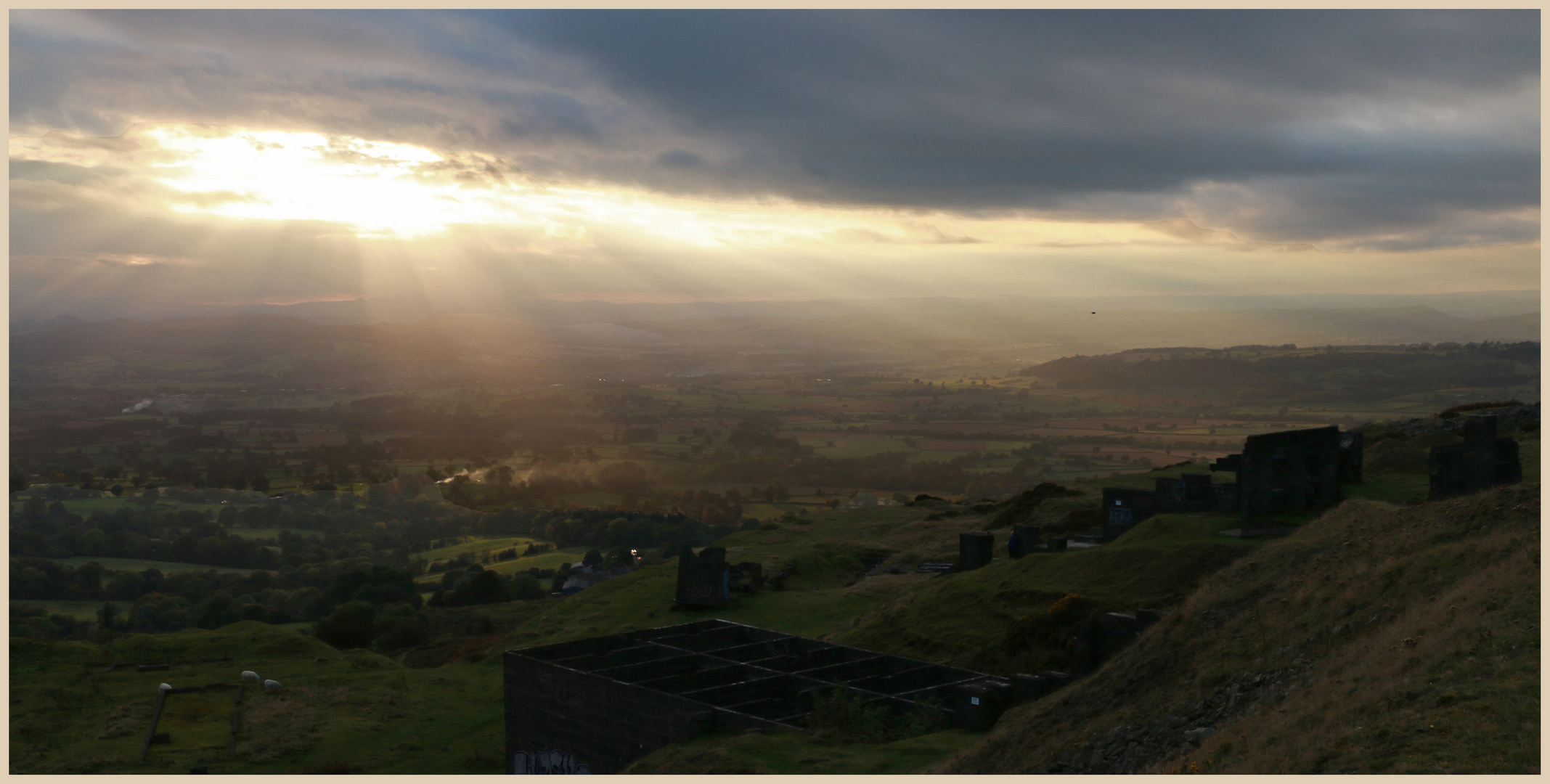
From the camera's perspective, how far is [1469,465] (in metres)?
29.4

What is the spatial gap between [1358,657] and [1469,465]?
713 inches

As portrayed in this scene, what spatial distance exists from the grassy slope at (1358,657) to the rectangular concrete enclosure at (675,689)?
4534 millimetres

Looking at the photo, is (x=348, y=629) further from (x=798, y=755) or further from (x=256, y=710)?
(x=798, y=755)

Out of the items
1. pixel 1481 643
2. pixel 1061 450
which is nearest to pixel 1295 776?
pixel 1481 643

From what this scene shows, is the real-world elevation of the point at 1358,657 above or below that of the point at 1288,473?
below

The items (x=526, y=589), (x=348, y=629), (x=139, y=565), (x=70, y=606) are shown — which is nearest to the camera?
(x=348, y=629)

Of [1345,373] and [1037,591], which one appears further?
[1345,373]

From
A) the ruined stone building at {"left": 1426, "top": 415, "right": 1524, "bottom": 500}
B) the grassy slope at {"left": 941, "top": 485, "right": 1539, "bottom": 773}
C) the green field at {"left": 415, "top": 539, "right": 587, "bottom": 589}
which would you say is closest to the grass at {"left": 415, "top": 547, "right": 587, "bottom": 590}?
the green field at {"left": 415, "top": 539, "right": 587, "bottom": 589}

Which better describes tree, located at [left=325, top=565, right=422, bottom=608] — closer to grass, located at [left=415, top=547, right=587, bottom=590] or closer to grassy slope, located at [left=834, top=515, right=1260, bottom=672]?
grass, located at [left=415, top=547, right=587, bottom=590]

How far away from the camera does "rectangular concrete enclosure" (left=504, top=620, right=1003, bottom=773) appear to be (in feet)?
79.4

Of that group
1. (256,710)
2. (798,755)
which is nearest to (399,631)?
(256,710)

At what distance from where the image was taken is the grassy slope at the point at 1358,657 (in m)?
11.8

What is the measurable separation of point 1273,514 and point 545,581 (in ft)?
194

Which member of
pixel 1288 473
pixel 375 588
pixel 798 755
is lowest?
pixel 375 588
